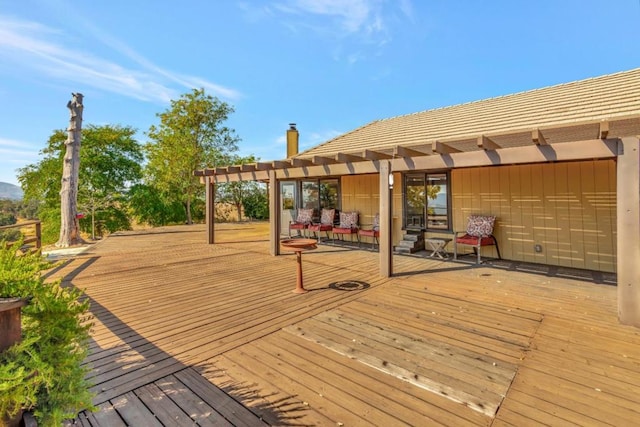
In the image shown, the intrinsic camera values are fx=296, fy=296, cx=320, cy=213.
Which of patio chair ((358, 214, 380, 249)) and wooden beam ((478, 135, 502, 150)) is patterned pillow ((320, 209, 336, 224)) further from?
wooden beam ((478, 135, 502, 150))

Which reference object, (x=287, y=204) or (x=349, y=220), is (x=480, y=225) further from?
(x=287, y=204)

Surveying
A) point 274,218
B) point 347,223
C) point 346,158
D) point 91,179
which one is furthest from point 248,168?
point 91,179

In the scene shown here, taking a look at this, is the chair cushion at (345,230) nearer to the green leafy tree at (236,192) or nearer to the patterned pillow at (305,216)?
the patterned pillow at (305,216)

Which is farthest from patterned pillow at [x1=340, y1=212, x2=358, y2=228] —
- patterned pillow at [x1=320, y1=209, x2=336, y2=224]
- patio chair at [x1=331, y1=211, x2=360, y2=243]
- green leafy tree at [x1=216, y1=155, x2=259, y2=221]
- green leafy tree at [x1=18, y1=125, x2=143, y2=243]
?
green leafy tree at [x1=18, y1=125, x2=143, y2=243]

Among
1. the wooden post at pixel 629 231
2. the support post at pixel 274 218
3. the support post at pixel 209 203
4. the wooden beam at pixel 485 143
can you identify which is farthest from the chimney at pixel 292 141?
the wooden post at pixel 629 231

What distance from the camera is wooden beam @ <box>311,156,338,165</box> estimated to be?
5.77m

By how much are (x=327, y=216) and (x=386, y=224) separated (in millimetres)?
4234

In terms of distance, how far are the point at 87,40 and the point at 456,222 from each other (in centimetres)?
1129

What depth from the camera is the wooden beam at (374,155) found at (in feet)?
16.7

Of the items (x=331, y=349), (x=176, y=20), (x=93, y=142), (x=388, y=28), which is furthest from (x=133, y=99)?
(x=331, y=349)

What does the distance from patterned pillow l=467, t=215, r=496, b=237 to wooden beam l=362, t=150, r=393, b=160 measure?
2721mm

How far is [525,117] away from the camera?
5910 millimetres

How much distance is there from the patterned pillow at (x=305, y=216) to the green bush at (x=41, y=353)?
8.13m

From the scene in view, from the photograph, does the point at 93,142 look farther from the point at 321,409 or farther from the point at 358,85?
the point at 321,409
